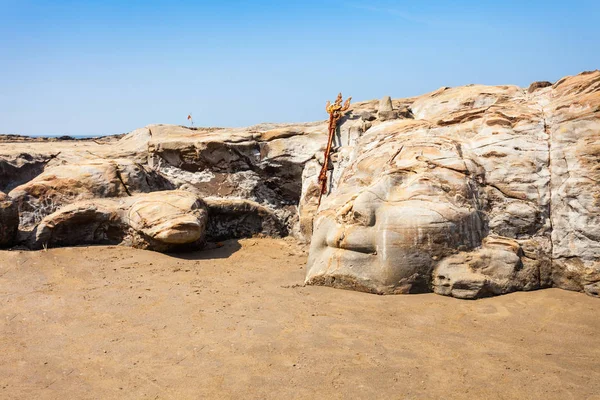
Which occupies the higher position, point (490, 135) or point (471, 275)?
point (490, 135)

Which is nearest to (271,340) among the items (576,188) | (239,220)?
(576,188)

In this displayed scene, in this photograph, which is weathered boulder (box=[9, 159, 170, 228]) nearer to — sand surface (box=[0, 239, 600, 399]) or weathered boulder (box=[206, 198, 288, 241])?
weathered boulder (box=[206, 198, 288, 241])

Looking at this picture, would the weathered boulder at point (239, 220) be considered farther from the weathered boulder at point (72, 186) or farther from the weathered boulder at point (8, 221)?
the weathered boulder at point (8, 221)

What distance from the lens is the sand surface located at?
2967mm

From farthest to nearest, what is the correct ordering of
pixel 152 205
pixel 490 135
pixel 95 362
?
1. pixel 152 205
2. pixel 490 135
3. pixel 95 362

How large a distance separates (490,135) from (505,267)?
1372 mm

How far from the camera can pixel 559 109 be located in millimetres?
4965

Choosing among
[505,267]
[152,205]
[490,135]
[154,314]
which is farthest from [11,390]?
[490,135]

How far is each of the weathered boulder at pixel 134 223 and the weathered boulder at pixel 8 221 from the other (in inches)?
8.8

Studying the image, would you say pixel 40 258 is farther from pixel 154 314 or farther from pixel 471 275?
pixel 471 275

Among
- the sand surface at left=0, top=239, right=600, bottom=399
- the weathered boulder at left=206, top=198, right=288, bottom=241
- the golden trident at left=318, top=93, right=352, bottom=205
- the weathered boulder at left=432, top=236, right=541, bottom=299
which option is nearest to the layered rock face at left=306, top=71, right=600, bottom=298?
the weathered boulder at left=432, top=236, right=541, bottom=299

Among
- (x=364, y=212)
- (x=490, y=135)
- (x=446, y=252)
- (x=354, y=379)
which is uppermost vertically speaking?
(x=490, y=135)

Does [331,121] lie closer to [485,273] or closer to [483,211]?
[483,211]

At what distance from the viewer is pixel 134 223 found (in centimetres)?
590
